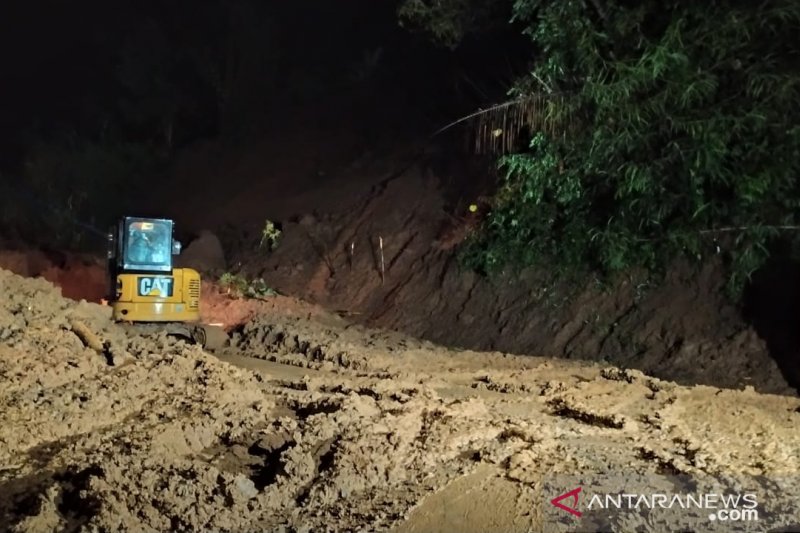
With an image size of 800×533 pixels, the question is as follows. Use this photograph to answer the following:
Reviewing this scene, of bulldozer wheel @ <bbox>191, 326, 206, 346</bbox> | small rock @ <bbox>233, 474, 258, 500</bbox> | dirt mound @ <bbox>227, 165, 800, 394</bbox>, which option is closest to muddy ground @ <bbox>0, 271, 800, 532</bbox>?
small rock @ <bbox>233, 474, 258, 500</bbox>

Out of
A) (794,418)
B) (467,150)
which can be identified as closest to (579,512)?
(794,418)

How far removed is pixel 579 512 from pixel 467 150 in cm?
1292

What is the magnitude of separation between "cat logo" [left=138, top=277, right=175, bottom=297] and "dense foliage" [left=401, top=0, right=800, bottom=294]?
5.82 m

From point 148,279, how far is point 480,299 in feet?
18.9

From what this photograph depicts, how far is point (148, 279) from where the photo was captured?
36.5 feet

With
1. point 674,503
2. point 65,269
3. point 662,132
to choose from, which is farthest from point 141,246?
point 674,503

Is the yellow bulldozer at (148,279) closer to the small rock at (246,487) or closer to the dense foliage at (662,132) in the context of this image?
the dense foliage at (662,132)

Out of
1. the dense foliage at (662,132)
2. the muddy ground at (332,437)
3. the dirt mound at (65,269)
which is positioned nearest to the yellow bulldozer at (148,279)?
the muddy ground at (332,437)

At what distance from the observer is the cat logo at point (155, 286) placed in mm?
11094

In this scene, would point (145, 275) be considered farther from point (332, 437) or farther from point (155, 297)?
point (332, 437)

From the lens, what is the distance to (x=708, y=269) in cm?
1091

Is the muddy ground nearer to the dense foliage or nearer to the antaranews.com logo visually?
the antaranews.com logo

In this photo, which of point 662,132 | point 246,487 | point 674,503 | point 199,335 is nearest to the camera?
point 674,503

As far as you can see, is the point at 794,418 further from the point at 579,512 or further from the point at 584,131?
the point at 584,131
